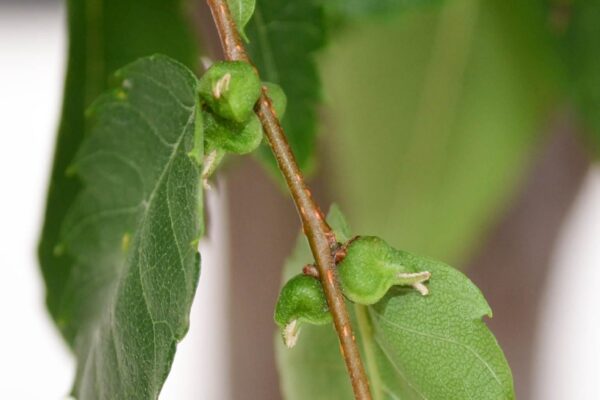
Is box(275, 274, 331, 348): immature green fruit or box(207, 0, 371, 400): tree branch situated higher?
box(207, 0, 371, 400): tree branch

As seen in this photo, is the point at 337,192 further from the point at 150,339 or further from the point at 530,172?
the point at 150,339

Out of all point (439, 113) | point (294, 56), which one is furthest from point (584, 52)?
point (294, 56)

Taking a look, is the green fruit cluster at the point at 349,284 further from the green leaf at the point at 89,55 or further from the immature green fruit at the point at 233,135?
the green leaf at the point at 89,55

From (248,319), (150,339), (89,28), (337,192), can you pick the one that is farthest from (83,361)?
(248,319)

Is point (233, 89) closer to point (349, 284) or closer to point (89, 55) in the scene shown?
point (349, 284)

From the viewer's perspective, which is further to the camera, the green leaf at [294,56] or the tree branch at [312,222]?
the green leaf at [294,56]

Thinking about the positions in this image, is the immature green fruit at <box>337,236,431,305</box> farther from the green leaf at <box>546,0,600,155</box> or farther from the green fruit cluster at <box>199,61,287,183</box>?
the green leaf at <box>546,0,600,155</box>

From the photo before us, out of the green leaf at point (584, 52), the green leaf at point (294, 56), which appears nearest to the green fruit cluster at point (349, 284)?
the green leaf at point (294, 56)

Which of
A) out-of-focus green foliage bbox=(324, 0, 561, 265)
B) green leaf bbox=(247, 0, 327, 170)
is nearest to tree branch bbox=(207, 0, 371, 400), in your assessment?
green leaf bbox=(247, 0, 327, 170)
